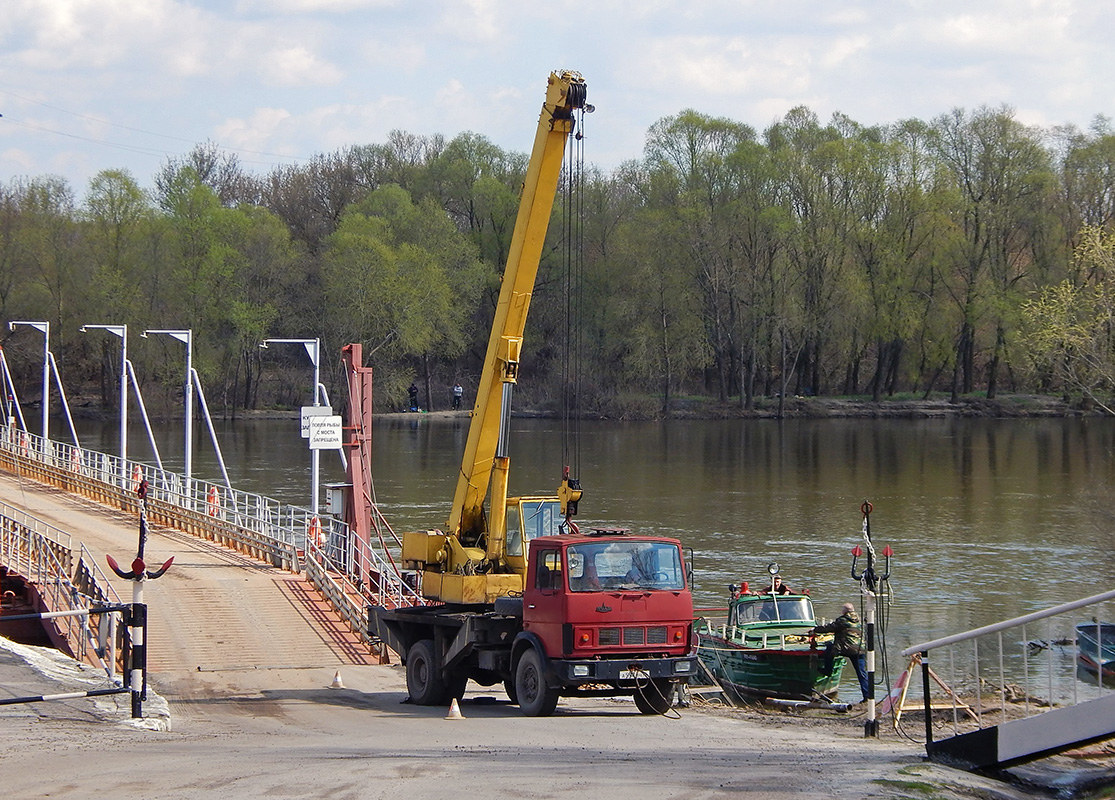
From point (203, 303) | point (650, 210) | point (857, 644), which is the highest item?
point (650, 210)

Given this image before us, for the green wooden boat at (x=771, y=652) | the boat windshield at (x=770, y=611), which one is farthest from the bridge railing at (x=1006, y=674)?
the boat windshield at (x=770, y=611)

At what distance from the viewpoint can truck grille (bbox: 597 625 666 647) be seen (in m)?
16.5

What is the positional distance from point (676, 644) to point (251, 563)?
16304 millimetres

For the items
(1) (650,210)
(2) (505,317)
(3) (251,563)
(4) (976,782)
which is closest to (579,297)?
(1) (650,210)

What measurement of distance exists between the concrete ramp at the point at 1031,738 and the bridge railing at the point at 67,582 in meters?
10.7

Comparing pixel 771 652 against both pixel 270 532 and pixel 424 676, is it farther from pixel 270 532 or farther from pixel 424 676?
pixel 270 532

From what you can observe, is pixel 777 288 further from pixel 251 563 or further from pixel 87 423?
pixel 251 563

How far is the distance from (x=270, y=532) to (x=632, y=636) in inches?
702

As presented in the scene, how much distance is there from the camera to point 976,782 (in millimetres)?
11336

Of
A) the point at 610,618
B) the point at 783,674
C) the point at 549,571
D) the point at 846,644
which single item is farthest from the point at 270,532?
the point at 610,618

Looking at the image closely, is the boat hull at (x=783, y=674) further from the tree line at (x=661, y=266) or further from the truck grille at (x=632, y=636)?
the tree line at (x=661, y=266)

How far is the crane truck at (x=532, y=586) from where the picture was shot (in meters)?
16.5

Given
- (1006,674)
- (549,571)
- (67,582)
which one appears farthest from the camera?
(1006,674)

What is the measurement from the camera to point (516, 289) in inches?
859
